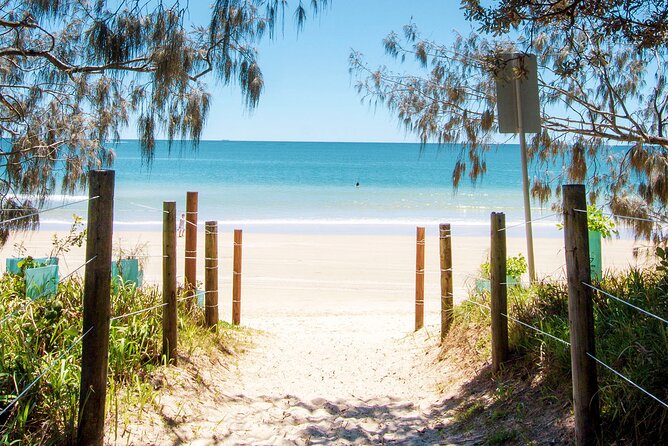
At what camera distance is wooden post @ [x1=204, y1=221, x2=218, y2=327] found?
6035 mm

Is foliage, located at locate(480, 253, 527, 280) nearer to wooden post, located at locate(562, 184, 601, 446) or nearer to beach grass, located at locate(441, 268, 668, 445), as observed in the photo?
beach grass, located at locate(441, 268, 668, 445)

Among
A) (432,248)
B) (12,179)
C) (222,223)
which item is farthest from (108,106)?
(222,223)

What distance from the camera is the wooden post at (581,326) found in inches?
122

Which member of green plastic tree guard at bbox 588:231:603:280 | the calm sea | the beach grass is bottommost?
the beach grass

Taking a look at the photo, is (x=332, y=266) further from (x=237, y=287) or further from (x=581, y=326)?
(x=581, y=326)

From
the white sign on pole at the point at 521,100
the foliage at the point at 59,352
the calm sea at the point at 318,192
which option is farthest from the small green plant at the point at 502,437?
the calm sea at the point at 318,192

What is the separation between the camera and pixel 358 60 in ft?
28.5

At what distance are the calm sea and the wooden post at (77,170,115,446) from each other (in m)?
2.63

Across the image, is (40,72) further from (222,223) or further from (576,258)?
(222,223)

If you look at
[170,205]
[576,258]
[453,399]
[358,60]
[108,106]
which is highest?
[358,60]

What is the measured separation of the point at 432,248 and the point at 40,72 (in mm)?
10618

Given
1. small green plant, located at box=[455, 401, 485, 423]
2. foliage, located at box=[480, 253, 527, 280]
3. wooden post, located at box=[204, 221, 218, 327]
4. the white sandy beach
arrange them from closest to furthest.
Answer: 1. small green plant, located at box=[455, 401, 485, 423]
2. wooden post, located at box=[204, 221, 218, 327]
3. foliage, located at box=[480, 253, 527, 280]
4. the white sandy beach

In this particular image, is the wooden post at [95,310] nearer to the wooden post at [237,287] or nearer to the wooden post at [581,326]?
the wooden post at [581,326]

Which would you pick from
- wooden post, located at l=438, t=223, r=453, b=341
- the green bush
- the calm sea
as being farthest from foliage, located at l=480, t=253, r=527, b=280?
the green bush
